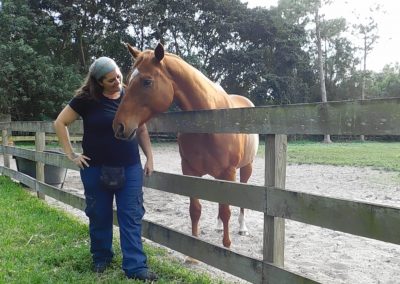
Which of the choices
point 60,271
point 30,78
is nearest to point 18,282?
point 60,271

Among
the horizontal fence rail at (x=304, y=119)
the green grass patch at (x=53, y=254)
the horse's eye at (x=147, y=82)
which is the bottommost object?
the green grass patch at (x=53, y=254)

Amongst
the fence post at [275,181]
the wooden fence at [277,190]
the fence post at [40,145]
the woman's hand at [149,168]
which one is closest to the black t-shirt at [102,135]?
the woman's hand at [149,168]

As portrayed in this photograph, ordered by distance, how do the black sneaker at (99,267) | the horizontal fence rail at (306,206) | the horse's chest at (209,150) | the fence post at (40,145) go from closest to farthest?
the horizontal fence rail at (306,206), the black sneaker at (99,267), the horse's chest at (209,150), the fence post at (40,145)

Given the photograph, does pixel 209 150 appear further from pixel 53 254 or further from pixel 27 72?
pixel 27 72

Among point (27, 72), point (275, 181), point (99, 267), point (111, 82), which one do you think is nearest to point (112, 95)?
point (111, 82)

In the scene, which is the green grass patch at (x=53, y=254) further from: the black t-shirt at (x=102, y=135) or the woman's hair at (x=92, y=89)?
the woman's hair at (x=92, y=89)

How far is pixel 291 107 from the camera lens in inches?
98.7

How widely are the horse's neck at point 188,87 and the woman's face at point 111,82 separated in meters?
0.45

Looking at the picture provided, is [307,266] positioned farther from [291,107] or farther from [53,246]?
[53,246]

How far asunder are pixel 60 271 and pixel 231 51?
29.8m

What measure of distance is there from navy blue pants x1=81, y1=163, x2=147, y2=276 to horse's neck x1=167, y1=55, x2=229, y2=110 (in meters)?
0.74

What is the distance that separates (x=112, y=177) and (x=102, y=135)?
1.13 ft

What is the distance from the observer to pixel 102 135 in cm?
331

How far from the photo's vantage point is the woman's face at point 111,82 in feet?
10.6
